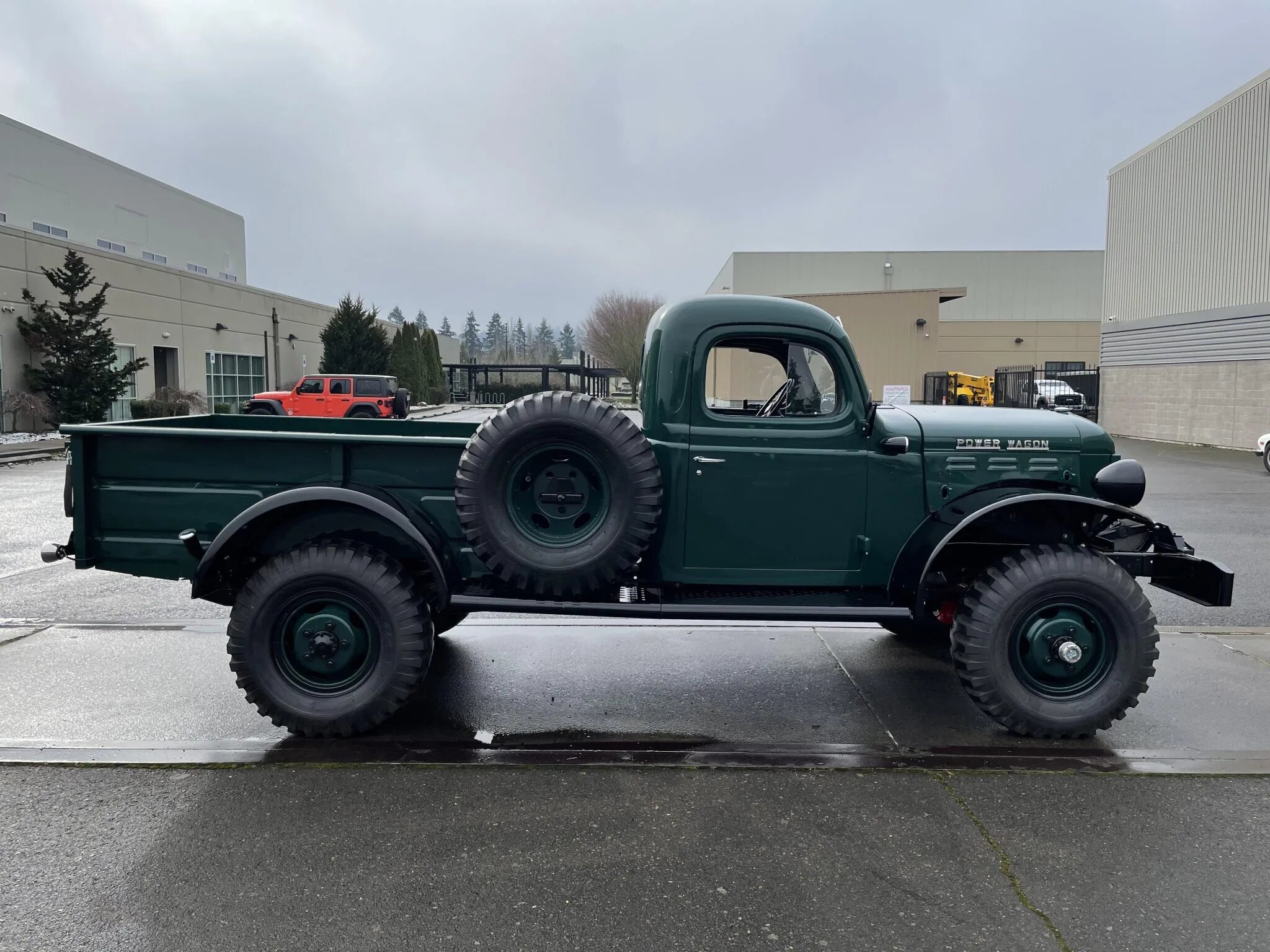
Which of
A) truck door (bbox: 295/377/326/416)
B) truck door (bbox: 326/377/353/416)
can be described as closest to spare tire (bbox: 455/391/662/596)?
truck door (bbox: 326/377/353/416)

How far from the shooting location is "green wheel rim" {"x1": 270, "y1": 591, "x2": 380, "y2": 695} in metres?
4.38

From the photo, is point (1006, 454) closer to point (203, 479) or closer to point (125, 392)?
point (203, 479)

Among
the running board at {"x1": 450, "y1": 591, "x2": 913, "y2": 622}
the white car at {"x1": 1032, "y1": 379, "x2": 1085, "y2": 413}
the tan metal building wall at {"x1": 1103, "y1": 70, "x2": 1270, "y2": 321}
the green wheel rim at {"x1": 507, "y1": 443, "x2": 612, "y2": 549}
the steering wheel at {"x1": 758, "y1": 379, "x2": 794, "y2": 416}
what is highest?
the tan metal building wall at {"x1": 1103, "y1": 70, "x2": 1270, "y2": 321}

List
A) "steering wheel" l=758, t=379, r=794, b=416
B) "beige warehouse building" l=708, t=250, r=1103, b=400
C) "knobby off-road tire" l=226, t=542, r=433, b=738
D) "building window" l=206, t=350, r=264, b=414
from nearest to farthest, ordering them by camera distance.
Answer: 1. "knobby off-road tire" l=226, t=542, r=433, b=738
2. "steering wheel" l=758, t=379, r=794, b=416
3. "building window" l=206, t=350, r=264, b=414
4. "beige warehouse building" l=708, t=250, r=1103, b=400

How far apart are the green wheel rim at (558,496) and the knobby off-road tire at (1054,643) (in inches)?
76.6

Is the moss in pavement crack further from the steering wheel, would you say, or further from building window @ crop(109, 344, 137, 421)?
building window @ crop(109, 344, 137, 421)

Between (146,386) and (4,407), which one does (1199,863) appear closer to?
(4,407)

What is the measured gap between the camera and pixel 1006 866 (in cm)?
332

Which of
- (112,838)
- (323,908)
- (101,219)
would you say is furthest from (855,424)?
(101,219)

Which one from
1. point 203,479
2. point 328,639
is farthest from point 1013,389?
point 203,479

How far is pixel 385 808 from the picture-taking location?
3725mm

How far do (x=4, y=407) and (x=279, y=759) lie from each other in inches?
926

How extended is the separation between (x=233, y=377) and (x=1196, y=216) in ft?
111

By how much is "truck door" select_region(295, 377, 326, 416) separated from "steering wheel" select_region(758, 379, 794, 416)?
24155mm
